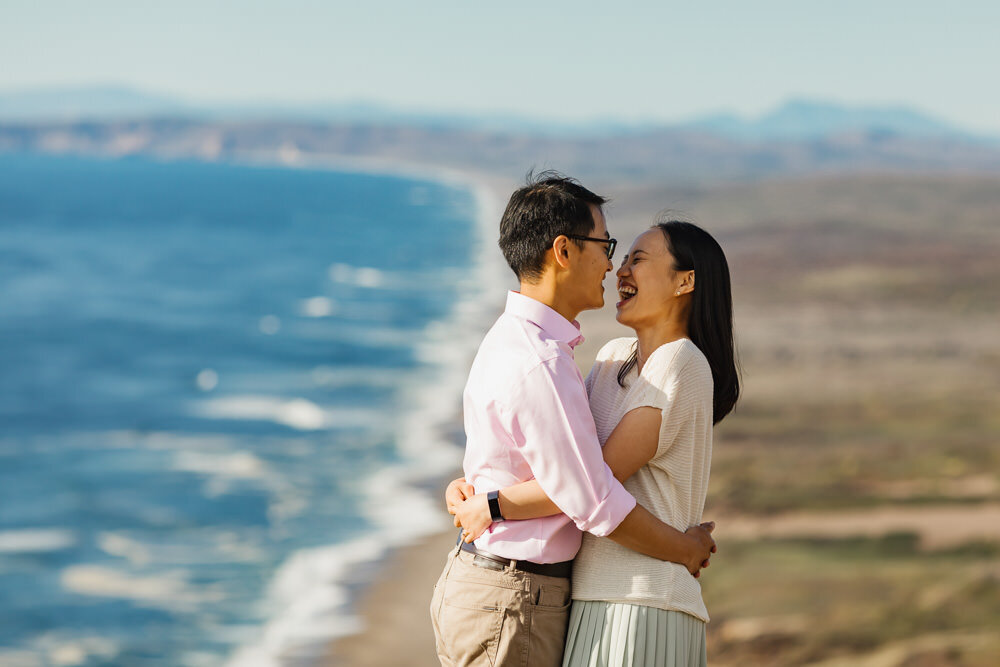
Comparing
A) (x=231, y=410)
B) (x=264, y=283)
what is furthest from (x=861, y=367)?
(x=264, y=283)

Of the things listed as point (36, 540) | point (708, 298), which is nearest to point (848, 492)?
point (36, 540)

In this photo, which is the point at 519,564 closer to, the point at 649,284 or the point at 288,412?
the point at 649,284

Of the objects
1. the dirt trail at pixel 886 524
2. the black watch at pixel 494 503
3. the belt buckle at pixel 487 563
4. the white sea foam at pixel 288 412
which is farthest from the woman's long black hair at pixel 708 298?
the white sea foam at pixel 288 412

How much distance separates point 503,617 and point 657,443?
70 cm

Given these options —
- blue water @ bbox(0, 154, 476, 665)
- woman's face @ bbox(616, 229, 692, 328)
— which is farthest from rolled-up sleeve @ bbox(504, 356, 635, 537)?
blue water @ bbox(0, 154, 476, 665)

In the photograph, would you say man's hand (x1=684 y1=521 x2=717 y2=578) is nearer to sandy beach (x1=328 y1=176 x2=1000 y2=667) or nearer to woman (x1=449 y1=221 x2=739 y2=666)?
woman (x1=449 y1=221 x2=739 y2=666)

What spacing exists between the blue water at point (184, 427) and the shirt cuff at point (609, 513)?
1355 cm

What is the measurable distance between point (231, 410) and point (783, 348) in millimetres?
17599

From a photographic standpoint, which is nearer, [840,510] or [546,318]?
[546,318]

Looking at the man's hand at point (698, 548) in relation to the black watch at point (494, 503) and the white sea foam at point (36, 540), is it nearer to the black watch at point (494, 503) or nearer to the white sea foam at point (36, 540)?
the black watch at point (494, 503)

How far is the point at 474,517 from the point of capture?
3.48 meters

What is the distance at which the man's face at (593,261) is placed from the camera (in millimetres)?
3543

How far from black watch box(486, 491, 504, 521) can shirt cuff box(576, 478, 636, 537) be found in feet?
0.84

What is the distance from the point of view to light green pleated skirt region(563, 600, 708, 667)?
3410 millimetres
